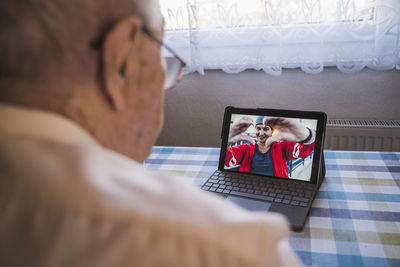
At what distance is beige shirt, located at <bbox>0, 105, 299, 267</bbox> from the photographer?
283 millimetres

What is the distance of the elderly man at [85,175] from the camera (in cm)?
28

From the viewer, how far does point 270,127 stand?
106cm

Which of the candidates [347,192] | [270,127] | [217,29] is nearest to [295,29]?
[217,29]

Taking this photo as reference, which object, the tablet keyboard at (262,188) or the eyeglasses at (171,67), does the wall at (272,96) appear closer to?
the tablet keyboard at (262,188)

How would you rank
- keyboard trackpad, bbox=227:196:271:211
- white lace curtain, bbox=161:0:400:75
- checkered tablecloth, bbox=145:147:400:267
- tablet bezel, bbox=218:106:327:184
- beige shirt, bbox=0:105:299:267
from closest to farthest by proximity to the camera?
beige shirt, bbox=0:105:299:267, checkered tablecloth, bbox=145:147:400:267, keyboard trackpad, bbox=227:196:271:211, tablet bezel, bbox=218:106:327:184, white lace curtain, bbox=161:0:400:75

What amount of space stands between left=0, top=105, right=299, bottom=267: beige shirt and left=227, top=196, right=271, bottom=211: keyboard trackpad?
55 centimetres

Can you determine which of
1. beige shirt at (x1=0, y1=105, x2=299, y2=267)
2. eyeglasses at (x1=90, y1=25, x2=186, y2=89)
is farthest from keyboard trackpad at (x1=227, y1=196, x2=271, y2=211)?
beige shirt at (x1=0, y1=105, x2=299, y2=267)

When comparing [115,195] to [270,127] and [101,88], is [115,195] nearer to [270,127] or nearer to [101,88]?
[101,88]

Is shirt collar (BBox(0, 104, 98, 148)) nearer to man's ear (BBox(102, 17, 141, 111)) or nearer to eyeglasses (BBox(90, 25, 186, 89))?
man's ear (BBox(102, 17, 141, 111))

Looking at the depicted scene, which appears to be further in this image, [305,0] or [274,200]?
[305,0]

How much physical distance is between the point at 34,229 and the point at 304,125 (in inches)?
33.9

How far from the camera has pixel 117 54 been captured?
375mm

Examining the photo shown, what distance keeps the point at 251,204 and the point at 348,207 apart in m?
0.25

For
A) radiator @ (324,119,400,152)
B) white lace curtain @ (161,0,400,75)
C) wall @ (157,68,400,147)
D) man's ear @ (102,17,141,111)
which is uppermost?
man's ear @ (102,17,141,111)
